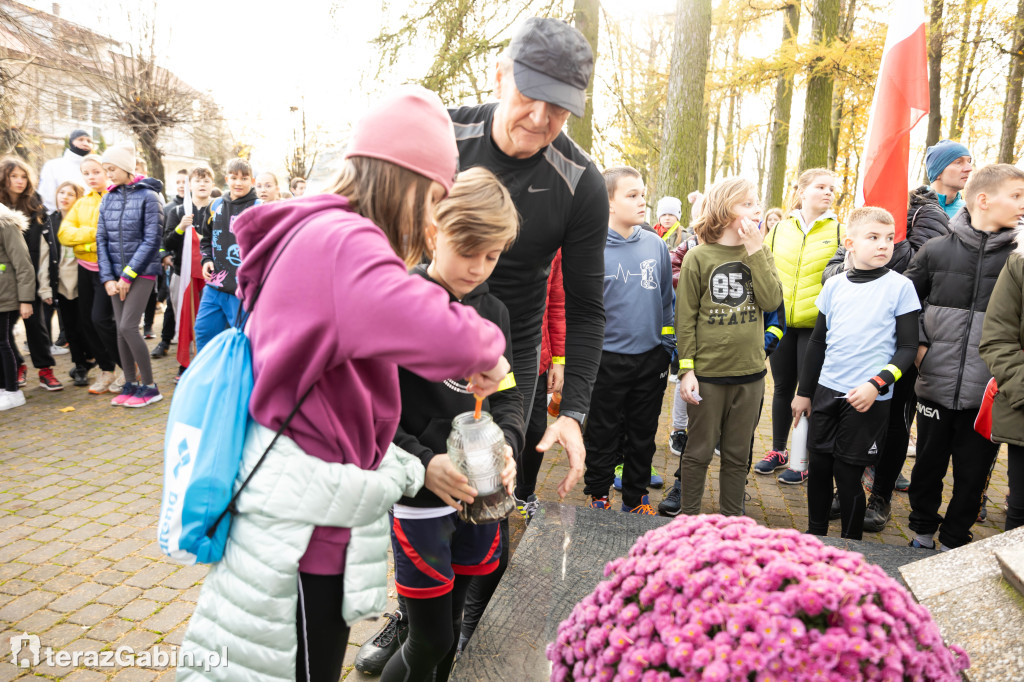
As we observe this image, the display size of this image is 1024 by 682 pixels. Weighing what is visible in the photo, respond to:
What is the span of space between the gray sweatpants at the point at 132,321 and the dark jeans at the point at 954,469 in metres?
6.49

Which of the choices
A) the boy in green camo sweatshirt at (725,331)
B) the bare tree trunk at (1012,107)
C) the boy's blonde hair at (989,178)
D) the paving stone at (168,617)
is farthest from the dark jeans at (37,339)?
the bare tree trunk at (1012,107)

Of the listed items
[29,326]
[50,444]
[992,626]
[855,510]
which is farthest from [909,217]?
[29,326]

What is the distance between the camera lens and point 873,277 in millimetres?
3957

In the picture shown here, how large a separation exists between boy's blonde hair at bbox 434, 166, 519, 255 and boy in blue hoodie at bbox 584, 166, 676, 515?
8.54ft

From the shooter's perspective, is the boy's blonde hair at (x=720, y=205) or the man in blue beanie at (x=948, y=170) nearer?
Answer: the boy's blonde hair at (x=720, y=205)

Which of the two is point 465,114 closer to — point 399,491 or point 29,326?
point 399,491

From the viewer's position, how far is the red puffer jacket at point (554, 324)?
13.0ft

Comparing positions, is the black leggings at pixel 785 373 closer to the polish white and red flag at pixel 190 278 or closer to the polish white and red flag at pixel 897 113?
the polish white and red flag at pixel 897 113

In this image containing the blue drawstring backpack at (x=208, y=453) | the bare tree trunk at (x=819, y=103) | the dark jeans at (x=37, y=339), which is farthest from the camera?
the bare tree trunk at (x=819, y=103)

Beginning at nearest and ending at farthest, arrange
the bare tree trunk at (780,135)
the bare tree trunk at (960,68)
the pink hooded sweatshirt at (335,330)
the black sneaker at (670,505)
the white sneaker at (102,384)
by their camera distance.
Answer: the pink hooded sweatshirt at (335,330) < the black sneaker at (670,505) < the white sneaker at (102,384) < the bare tree trunk at (960,68) < the bare tree trunk at (780,135)

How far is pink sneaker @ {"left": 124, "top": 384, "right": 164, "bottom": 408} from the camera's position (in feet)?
22.0

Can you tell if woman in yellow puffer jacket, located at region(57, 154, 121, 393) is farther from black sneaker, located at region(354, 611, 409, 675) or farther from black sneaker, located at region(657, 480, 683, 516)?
black sneaker, located at region(657, 480, 683, 516)

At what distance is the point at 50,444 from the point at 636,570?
5.82 meters

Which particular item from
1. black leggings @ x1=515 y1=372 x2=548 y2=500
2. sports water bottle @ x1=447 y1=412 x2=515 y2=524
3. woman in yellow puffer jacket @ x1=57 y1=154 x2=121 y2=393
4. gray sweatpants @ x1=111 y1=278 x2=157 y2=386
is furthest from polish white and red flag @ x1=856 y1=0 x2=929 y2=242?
woman in yellow puffer jacket @ x1=57 y1=154 x2=121 y2=393
